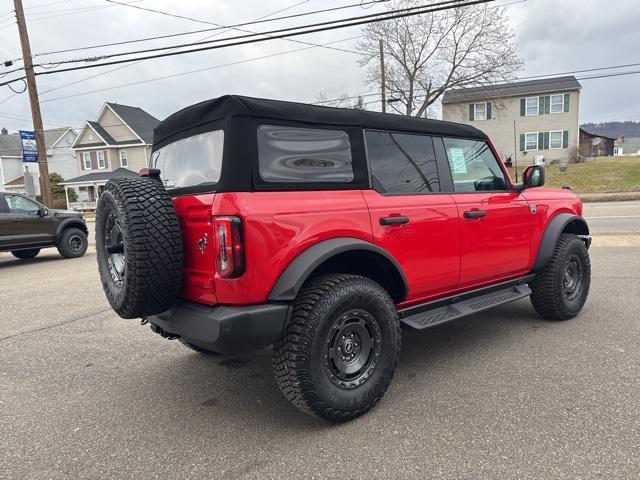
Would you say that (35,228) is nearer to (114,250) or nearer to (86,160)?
(114,250)

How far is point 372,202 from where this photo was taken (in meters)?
2.94

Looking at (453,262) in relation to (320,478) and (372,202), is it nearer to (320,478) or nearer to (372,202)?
(372,202)

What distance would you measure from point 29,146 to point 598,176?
27889mm

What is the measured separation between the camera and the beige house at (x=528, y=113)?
31266mm

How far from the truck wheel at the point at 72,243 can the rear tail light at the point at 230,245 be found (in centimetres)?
976

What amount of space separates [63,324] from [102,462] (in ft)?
A: 10.6

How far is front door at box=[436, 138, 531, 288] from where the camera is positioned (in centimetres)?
350

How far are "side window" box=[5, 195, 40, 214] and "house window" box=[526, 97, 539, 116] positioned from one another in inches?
1271

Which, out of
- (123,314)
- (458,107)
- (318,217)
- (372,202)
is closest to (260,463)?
(123,314)

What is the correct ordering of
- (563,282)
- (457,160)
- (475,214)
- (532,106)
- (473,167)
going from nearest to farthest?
(475,214)
(457,160)
(473,167)
(563,282)
(532,106)

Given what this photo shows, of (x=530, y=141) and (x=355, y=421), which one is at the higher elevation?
(x=530, y=141)

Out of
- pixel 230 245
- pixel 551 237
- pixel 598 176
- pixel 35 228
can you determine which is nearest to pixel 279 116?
pixel 230 245

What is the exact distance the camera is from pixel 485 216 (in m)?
3.60

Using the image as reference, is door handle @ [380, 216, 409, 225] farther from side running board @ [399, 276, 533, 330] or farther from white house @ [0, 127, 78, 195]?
white house @ [0, 127, 78, 195]
